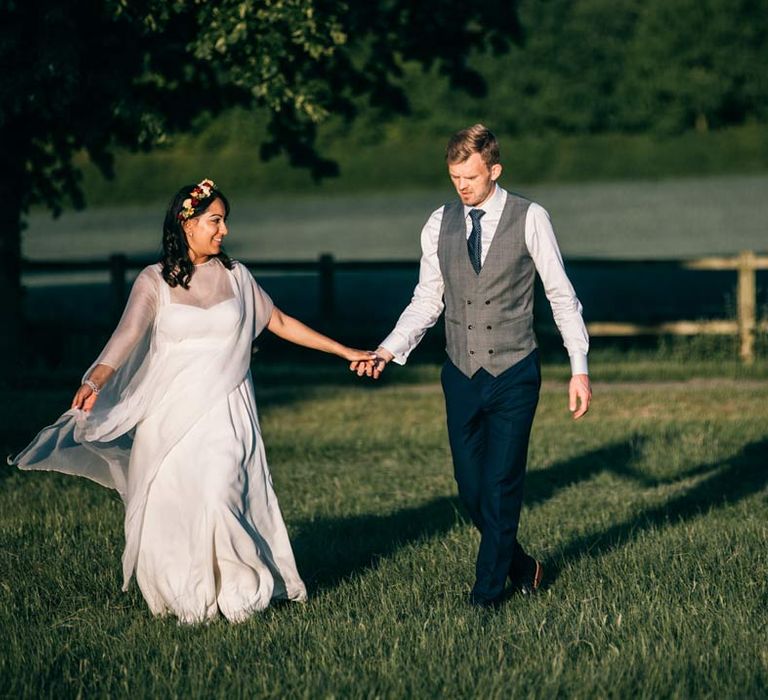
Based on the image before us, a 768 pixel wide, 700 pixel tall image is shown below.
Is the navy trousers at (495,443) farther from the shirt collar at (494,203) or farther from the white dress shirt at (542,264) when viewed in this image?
the shirt collar at (494,203)

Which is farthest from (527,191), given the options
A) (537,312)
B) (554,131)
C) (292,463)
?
(292,463)

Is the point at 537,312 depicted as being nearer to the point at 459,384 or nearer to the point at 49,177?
the point at 49,177

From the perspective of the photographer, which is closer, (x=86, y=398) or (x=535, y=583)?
(x=86, y=398)

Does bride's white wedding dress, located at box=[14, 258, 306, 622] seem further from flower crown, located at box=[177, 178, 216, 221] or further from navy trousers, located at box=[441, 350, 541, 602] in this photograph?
navy trousers, located at box=[441, 350, 541, 602]

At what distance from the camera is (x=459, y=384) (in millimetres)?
6320

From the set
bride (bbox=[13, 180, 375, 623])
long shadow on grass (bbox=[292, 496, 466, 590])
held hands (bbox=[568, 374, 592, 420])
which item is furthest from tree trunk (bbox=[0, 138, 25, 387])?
held hands (bbox=[568, 374, 592, 420])

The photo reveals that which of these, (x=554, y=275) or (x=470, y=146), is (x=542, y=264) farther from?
(x=470, y=146)

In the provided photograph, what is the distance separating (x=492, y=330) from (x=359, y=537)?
2.16 m

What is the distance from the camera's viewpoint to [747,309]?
50.8 feet

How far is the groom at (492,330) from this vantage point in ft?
20.2

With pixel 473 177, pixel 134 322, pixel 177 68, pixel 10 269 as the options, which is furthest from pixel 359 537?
pixel 10 269

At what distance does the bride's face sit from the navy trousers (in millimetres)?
1101

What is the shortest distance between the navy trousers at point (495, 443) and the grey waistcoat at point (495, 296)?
7cm

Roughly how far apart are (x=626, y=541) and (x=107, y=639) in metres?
2.93
